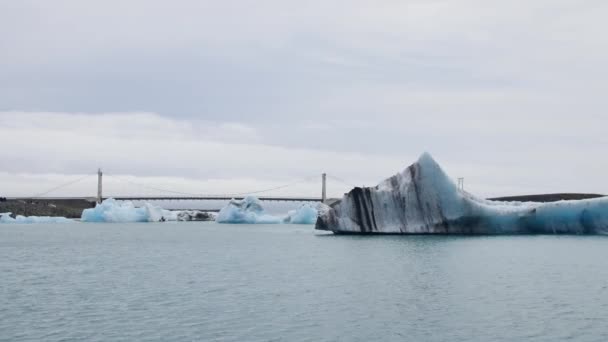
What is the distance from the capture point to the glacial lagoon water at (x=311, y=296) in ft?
50.9

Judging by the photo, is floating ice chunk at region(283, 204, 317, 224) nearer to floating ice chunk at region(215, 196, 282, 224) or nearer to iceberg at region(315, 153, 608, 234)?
floating ice chunk at region(215, 196, 282, 224)

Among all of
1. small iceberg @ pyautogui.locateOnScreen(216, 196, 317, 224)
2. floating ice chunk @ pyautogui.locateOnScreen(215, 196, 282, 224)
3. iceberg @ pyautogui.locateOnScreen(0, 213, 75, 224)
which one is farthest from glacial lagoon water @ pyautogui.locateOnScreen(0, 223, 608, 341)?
iceberg @ pyautogui.locateOnScreen(0, 213, 75, 224)

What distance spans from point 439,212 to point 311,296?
23598mm

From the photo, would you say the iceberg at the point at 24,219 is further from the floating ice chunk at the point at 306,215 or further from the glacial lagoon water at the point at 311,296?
the glacial lagoon water at the point at 311,296

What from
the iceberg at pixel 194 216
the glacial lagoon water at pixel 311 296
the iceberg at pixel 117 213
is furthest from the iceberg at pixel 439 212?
the iceberg at pixel 194 216

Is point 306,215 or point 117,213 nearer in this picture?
point 306,215

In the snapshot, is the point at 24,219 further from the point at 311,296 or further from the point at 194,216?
the point at 311,296

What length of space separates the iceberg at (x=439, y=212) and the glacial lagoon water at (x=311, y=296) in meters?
6.74

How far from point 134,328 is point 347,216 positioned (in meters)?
31.2

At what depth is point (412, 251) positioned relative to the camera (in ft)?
119

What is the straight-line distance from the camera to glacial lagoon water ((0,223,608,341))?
15523 mm

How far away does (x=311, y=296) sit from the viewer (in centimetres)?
2067

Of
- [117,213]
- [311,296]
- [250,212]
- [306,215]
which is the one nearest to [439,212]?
[311,296]

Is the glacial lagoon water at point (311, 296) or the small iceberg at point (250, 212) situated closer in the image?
the glacial lagoon water at point (311, 296)
